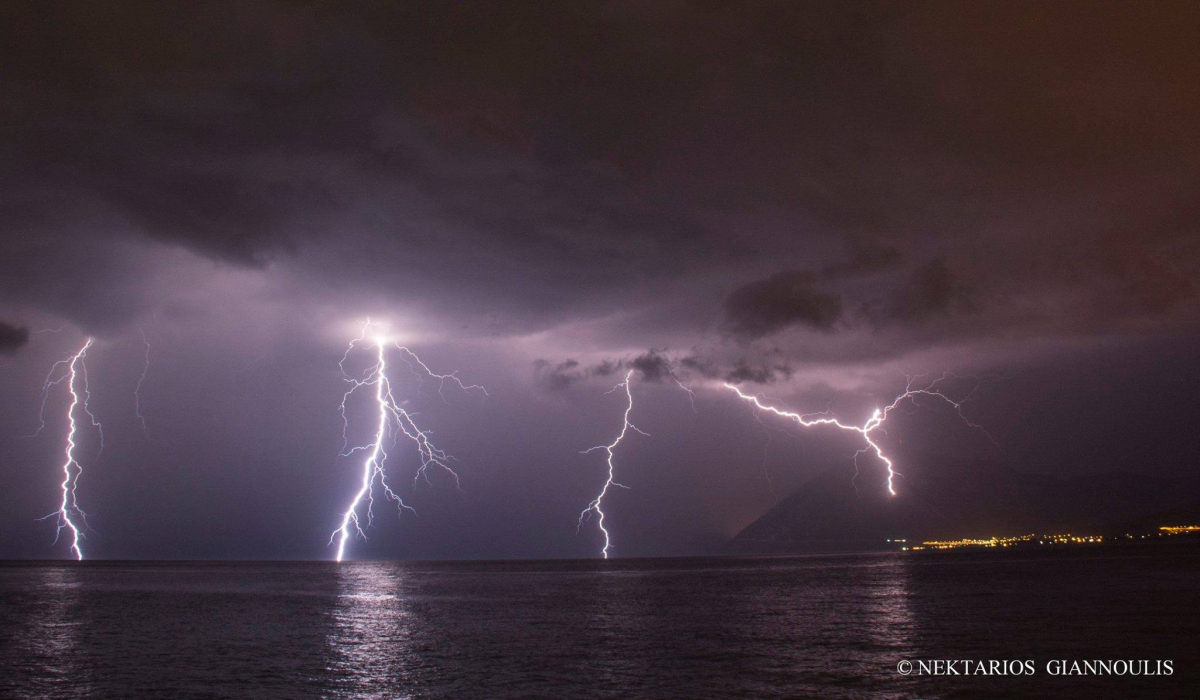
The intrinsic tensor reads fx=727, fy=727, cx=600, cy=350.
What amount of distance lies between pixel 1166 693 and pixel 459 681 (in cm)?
1429

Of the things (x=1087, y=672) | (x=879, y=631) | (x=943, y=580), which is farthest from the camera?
(x=943, y=580)

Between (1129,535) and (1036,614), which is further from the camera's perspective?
(1129,535)

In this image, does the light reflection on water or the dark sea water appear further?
the light reflection on water

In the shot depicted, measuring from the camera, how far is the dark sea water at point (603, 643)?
15.5 metres

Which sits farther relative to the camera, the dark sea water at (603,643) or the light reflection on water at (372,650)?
the light reflection on water at (372,650)

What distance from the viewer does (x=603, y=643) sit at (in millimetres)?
22328

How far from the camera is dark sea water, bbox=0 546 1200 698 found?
15.5m

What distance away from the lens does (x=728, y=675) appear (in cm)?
1652

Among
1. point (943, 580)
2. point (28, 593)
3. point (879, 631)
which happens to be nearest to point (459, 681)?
point (879, 631)

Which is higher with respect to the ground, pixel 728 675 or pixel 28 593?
pixel 728 675

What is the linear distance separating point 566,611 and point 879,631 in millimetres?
14682

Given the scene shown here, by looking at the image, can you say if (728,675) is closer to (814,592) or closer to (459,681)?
(459,681)

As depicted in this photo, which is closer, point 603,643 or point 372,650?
point 372,650

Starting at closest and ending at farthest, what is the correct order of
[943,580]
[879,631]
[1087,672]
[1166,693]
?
1. [1166,693]
2. [1087,672]
3. [879,631]
4. [943,580]
